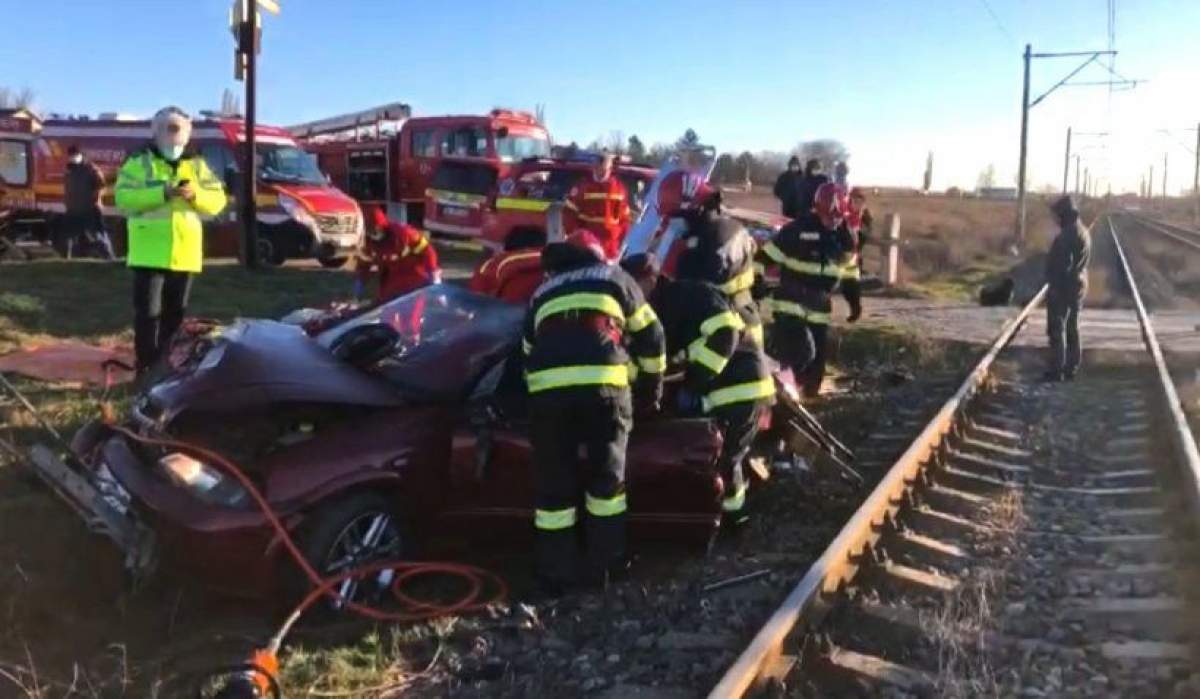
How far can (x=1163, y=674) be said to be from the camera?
4457mm

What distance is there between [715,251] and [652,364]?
5.40 feet

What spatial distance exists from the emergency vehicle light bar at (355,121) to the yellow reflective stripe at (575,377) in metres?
21.6

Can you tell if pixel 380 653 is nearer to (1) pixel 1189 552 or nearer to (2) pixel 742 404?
(2) pixel 742 404

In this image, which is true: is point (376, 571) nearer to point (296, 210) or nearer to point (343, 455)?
point (343, 455)

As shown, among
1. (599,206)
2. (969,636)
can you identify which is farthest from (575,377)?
(599,206)

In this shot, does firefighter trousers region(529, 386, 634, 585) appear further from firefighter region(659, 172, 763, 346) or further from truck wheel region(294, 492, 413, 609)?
firefighter region(659, 172, 763, 346)

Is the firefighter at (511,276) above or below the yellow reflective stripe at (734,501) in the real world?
above

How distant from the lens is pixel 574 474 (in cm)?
547

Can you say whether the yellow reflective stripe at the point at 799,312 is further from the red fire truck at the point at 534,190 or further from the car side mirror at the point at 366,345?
the red fire truck at the point at 534,190

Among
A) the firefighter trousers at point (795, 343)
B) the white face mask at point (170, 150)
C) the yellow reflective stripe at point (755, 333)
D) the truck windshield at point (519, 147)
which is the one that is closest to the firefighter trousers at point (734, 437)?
the yellow reflective stripe at point (755, 333)

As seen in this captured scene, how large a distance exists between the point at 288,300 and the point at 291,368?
31.0 feet

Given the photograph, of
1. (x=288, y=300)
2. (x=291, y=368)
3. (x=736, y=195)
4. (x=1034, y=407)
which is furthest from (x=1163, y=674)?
(x=736, y=195)

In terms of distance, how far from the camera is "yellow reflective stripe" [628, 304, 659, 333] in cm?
557

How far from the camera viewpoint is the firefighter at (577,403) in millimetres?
5348
